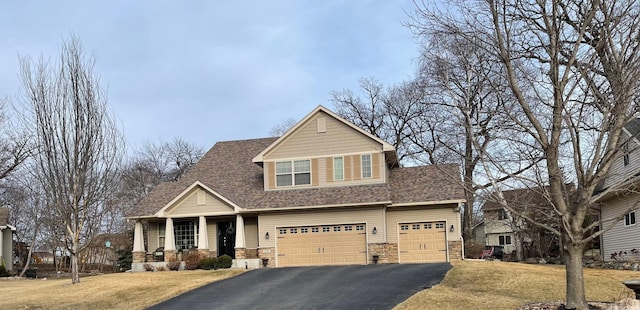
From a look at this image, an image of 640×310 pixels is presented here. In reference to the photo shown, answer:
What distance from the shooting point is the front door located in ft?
90.2

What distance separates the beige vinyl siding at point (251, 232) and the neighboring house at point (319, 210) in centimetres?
5

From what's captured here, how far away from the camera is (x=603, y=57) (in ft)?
35.9

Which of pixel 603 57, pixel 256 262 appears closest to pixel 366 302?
pixel 603 57

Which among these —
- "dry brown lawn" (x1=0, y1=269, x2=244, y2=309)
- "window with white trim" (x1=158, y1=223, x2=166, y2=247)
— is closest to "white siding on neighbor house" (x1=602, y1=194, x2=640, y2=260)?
"dry brown lawn" (x1=0, y1=269, x2=244, y2=309)

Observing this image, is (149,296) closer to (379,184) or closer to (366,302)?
(366,302)

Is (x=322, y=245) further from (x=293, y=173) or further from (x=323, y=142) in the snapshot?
(x=323, y=142)

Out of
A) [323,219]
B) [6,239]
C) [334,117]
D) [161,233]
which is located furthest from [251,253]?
[6,239]

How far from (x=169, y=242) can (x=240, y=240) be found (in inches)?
131

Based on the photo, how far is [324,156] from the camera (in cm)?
2717

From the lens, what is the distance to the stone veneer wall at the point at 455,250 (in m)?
25.2

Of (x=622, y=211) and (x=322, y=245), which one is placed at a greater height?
(x=622, y=211)

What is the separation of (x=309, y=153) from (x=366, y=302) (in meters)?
13.1

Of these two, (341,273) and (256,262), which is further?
(256,262)

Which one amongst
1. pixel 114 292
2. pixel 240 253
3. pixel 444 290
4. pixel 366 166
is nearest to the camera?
pixel 444 290
